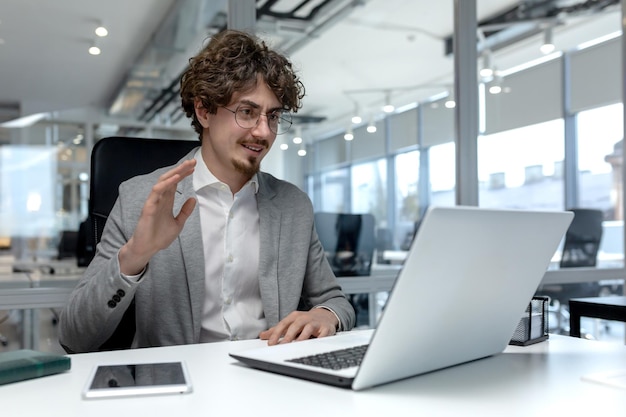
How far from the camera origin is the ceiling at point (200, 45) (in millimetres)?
2469

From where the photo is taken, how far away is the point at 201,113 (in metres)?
1.72

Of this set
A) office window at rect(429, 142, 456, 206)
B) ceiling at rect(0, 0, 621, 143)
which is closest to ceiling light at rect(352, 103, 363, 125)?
ceiling at rect(0, 0, 621, 143)

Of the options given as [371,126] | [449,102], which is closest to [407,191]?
[371,126]

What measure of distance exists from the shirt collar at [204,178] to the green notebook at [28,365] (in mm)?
769

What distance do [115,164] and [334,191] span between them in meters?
1.47

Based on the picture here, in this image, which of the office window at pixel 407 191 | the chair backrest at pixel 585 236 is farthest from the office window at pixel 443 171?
the chair backrest at pixel 585 236

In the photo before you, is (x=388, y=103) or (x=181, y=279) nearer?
(x=181, y=279)

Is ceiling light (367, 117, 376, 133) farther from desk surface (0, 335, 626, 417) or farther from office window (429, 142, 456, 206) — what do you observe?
desk surface (0, 335, 626, 417)

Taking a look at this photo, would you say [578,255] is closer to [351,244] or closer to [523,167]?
[523,167]

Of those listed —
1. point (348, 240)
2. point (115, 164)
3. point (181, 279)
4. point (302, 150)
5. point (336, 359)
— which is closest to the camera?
point (336, 359)

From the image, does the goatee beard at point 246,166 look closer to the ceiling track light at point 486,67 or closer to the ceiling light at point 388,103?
the ceiling light at point 388,103

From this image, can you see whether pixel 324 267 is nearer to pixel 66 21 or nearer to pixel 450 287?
pixel 450 287

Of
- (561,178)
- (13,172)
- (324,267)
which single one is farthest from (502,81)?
(13,172)

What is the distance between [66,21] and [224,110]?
1.29 m
